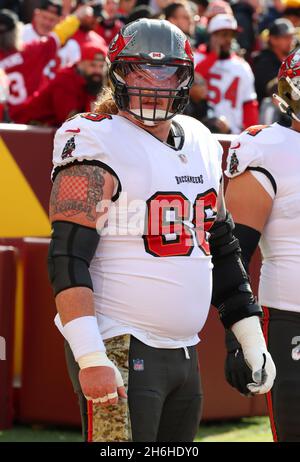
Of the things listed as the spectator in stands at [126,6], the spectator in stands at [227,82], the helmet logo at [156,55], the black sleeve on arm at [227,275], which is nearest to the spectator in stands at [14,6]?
the spectator in stands at [126,6]

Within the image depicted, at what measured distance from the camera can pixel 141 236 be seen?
3080 millimetres

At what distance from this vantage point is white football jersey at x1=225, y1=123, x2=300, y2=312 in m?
3.77

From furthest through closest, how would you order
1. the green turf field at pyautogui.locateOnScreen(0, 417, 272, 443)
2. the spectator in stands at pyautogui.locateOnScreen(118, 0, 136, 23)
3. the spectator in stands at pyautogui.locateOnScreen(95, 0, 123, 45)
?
the spectator in stands at pyautogui.locateOnScreen(118, 0, 136, 23), the spectator in stands at pyautogui.locateOnScreen(95, 0, 123, 45), the green turf field at pyautogui.locateOnScreen(0, 417, 272, 443)

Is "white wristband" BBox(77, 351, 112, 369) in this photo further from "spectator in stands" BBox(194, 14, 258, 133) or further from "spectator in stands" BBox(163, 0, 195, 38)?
"spectator in stands" BBox(163, 0, 195, 38)

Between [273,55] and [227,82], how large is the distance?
40.6 inches

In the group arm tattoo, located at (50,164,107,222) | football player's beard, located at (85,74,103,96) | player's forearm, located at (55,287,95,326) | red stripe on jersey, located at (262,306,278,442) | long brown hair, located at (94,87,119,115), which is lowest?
red stripe on jersey, located at (262,306,278,442)

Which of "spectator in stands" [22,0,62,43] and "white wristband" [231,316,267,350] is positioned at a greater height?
"spectator in stands" [22,0,62,43]

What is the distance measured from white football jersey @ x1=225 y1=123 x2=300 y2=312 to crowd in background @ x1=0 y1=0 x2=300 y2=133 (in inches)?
151

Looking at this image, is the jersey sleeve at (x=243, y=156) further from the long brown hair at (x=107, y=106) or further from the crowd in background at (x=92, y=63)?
the crowd in background at (x=92, y=63)

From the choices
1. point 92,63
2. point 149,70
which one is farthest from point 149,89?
point 92,63

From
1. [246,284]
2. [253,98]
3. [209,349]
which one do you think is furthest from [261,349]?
[253,98]

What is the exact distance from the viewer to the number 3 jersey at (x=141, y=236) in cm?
304

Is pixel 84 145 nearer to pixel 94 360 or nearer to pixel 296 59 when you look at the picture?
pixel 94 360

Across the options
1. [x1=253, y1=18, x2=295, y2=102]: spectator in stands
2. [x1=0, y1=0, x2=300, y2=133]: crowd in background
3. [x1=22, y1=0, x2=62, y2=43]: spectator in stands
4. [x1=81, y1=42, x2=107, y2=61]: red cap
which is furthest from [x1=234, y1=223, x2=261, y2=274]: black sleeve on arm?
[x1=22, y1=0, x2=62, y2=43]: spectator in stands
